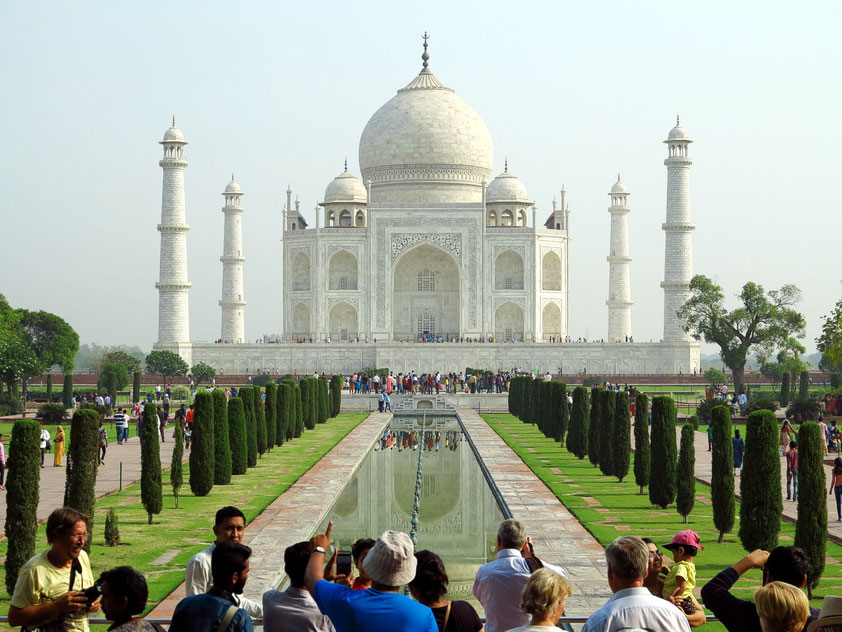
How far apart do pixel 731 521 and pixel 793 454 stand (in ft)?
7.94

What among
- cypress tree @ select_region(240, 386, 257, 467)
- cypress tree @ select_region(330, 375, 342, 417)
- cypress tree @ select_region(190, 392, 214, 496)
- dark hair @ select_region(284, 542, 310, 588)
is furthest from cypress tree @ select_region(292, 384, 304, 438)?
dark hair @ select_region(284, 542, 310, 588)

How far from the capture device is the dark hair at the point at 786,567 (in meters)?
3.33

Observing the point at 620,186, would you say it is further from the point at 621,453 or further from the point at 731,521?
the point at 731,521

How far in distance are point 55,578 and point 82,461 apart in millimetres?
4549

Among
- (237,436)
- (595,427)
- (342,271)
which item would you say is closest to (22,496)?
(237,436)

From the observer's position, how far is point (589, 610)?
21.9 ft

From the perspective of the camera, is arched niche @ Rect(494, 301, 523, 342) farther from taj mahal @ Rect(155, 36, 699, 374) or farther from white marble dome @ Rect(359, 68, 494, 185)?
white marble dome @ Rect(359, 68, 494, 185)

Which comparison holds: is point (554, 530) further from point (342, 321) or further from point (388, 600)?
point (342, 321)

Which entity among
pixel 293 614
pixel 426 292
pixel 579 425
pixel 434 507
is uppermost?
pixel 426 292

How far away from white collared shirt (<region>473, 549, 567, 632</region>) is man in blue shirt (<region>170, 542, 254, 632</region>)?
945 mm

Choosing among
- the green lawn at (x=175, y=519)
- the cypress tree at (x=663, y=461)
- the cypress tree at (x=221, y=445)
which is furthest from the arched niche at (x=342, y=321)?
the cypress tree at (x=663, y=461)

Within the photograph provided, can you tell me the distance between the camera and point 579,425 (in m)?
15.9

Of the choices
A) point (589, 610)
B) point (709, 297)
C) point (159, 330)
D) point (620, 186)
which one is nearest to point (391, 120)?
point (620, 186)

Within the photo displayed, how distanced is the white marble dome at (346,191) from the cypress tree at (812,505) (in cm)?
3184
